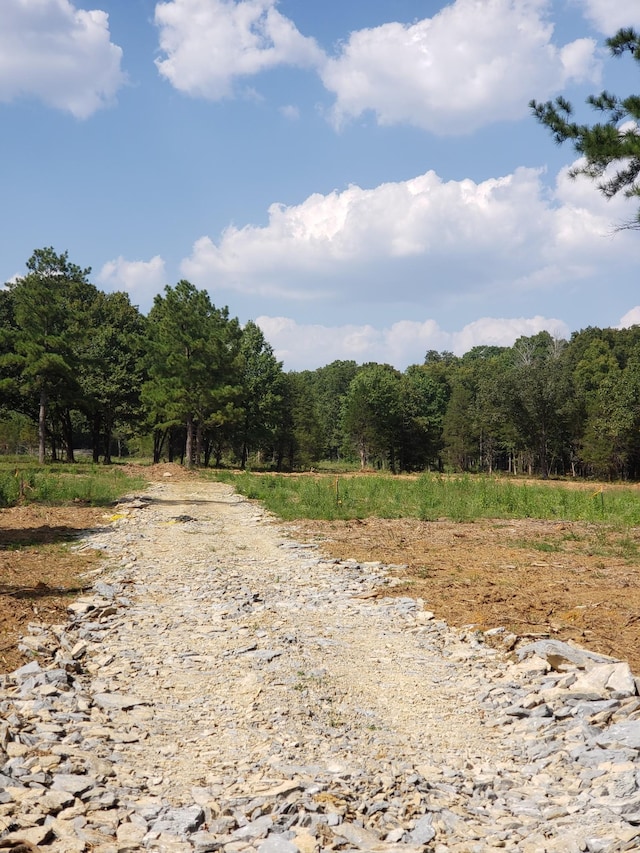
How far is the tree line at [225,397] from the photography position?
4197cm

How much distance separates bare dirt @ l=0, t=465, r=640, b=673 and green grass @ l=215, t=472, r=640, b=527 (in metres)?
1.47

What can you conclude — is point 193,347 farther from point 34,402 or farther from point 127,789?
point 127,789

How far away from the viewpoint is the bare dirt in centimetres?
748

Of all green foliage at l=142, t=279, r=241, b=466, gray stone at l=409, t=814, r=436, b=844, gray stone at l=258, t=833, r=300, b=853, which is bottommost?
gray stone at l=409, t=814, r=436, b=844

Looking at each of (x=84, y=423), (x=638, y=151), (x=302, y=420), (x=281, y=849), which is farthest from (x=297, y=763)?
(x=84, y=423)

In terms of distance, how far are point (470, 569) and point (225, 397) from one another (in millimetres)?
31950

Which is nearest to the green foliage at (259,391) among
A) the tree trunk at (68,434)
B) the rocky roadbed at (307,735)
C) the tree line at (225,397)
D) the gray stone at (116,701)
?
the tree line at (225,397)

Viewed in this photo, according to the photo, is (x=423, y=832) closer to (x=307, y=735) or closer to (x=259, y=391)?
(x=307, y=735)

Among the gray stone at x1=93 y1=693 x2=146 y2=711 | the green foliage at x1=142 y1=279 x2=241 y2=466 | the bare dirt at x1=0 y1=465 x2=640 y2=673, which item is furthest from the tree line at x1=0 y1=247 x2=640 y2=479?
the gray stone at x1=93 y1=693 x2=146 y2=711

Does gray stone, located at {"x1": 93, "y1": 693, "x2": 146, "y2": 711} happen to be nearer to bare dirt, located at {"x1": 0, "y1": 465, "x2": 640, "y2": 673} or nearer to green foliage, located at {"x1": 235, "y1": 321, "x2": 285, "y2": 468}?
bare dirt, located at {"x1": 0, "y1": 465, "x2": 640, "y2": 673}

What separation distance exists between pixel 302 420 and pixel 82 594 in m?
55.4

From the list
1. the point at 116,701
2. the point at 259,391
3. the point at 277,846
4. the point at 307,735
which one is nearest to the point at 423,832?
the point at 277,846

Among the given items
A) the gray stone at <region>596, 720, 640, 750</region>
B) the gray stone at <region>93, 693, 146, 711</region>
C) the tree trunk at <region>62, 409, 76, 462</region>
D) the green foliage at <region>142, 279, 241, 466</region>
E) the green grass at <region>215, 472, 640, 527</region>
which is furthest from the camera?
the tree trunk at <region>62, 409, 76, 462</region>

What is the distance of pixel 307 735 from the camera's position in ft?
16.1
